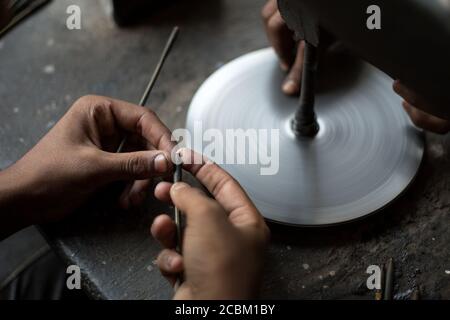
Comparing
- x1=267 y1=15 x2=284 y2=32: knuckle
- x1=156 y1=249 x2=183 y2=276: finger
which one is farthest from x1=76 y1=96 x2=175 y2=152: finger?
x1=267 y1=15 x2=284 y2=32: knuckle

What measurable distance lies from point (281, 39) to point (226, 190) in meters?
0.40

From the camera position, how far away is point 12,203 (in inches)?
34.4

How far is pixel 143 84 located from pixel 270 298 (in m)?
0.52

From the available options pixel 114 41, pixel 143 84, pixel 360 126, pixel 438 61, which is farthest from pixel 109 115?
pixel 438 61

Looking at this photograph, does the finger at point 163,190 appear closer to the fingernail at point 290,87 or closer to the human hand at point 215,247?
the human hand at point 215,247

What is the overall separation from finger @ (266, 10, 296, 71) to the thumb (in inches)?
14.8

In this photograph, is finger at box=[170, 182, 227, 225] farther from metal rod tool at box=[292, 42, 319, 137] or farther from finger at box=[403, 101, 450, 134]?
finger at box=[403, 101, 450, 134]

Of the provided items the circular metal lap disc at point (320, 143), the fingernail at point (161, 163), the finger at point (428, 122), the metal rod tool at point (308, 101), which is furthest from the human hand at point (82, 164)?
the finger at point (428, 122)

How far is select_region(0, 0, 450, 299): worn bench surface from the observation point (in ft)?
2.92

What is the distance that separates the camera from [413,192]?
98 cm

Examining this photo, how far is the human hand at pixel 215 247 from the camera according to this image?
70 centimetres

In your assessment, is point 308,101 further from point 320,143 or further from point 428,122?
point 428,122

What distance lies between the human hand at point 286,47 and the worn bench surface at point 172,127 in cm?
13

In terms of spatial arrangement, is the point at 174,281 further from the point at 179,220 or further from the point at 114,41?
the point at 114,41
